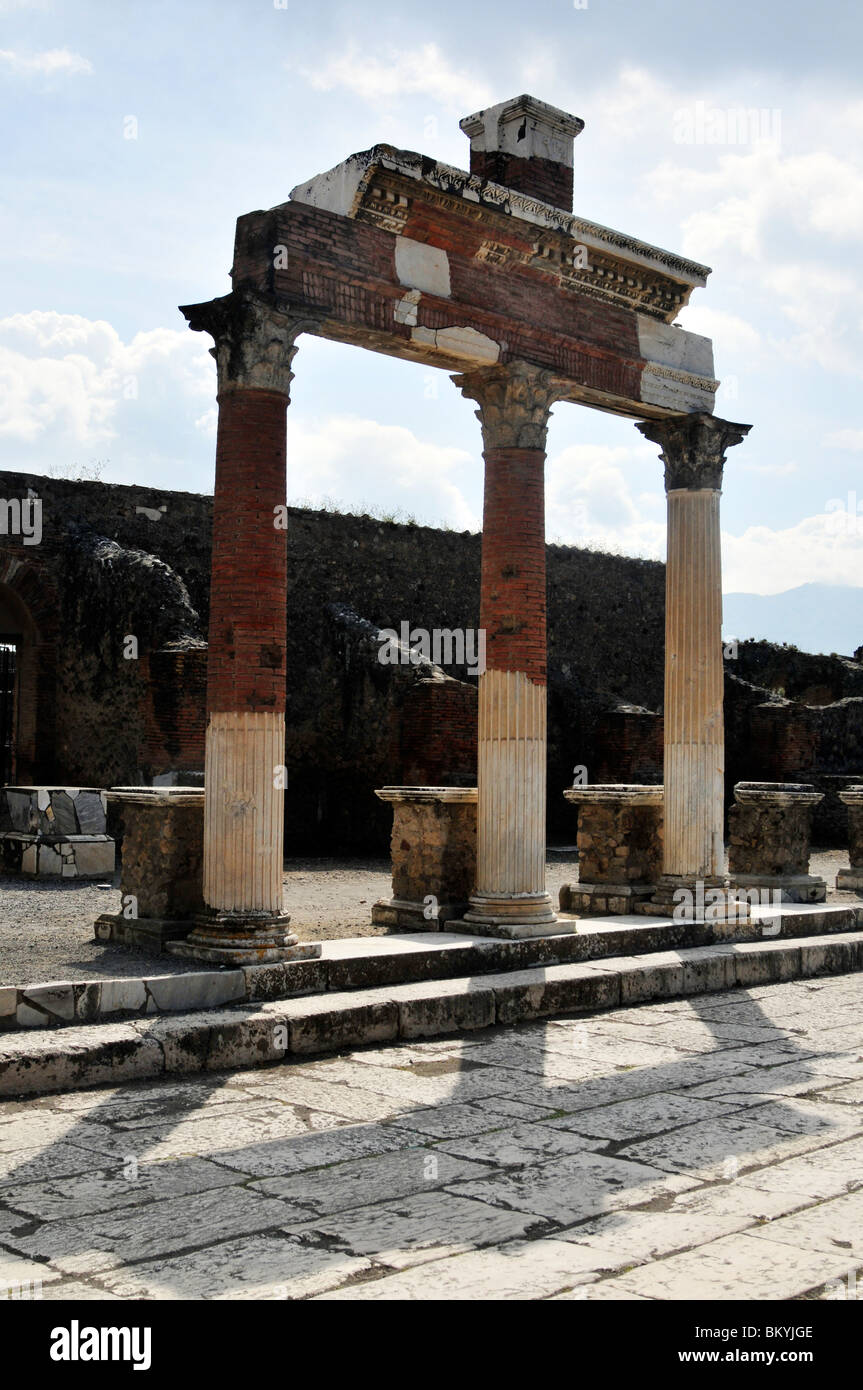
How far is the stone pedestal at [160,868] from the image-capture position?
7395 mm

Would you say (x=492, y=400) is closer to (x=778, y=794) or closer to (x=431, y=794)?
(x=431, y=794)

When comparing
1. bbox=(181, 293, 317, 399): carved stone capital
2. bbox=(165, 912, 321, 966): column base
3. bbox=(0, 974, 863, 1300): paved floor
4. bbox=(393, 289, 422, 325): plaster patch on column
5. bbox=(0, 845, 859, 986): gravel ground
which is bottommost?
bbox=(0, 974, 863, 1300): paved floor

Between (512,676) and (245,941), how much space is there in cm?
257

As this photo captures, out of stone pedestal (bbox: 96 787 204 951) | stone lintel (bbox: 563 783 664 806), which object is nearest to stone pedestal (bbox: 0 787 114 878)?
stone pedestal (bbox: 96 787 204 951)

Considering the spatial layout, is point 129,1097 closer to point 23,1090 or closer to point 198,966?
point 23,1090

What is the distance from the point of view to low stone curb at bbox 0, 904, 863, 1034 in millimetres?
5691

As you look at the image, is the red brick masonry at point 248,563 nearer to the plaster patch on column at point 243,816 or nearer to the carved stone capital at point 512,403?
the plaster patch on column at point 243,816

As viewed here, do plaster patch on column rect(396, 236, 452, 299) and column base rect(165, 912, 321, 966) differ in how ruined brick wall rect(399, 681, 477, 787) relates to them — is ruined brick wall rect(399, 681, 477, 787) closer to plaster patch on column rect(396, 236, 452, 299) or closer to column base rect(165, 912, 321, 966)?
plaster patch on column rect(396, 236, 452, 299)

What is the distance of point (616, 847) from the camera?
9.79 metres

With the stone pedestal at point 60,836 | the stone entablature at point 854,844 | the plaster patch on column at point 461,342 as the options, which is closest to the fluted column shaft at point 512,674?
the plaster patch on column at point 461,342

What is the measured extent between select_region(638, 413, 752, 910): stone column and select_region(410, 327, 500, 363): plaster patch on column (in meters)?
2.04

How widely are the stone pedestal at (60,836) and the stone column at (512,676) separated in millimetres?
4228

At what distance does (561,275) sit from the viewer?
28.7 feet
